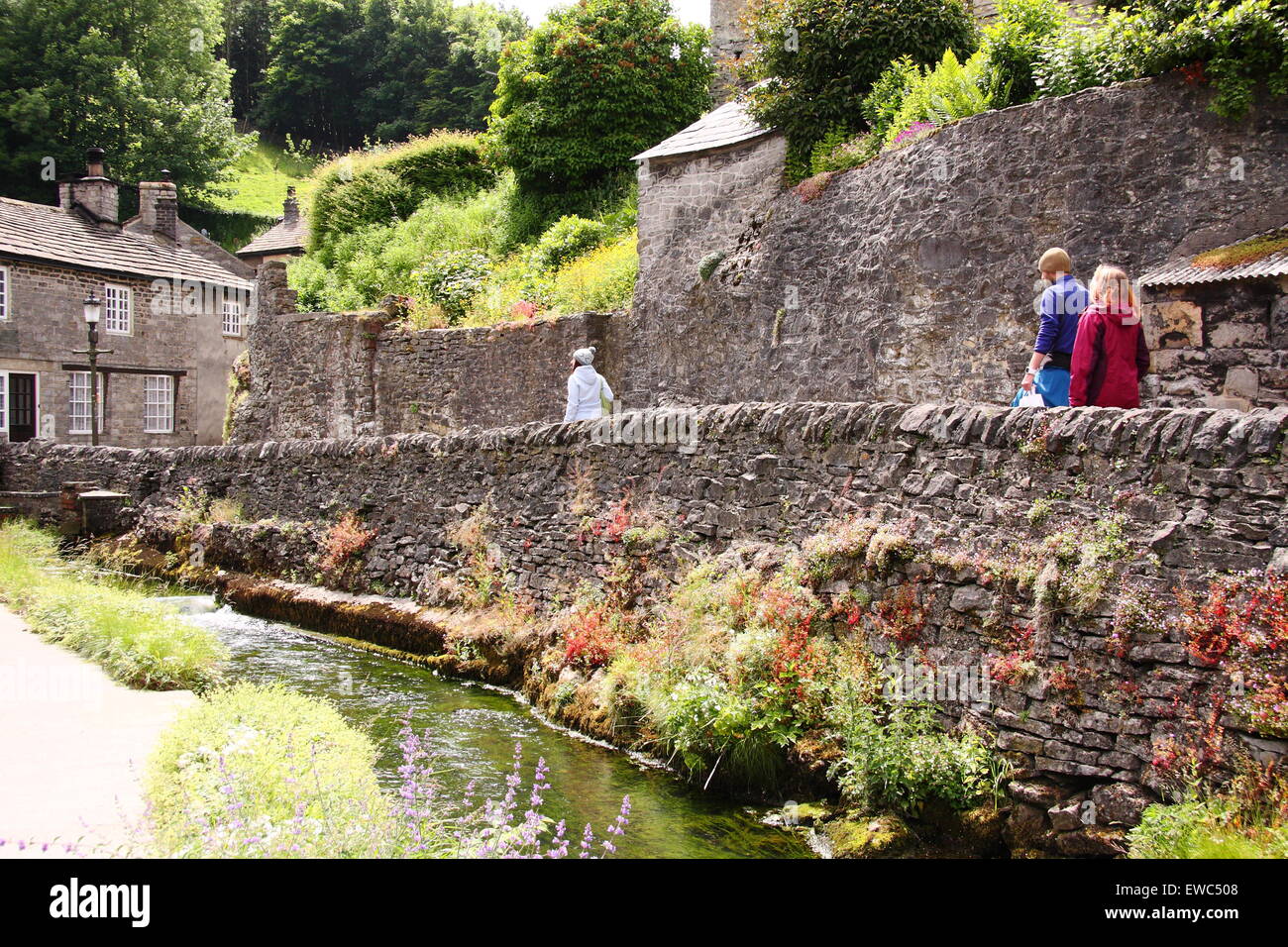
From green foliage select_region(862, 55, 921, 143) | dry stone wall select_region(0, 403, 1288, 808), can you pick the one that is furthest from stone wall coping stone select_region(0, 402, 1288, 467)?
green foliage select_region(862, 55, 921, 143)

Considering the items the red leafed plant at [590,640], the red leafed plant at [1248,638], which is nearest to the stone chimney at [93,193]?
the red leafed plant at [590,640]

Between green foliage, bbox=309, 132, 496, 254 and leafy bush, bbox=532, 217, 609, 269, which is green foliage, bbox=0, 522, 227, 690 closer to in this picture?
leafy bush, bbox=532, 217, 609, 269

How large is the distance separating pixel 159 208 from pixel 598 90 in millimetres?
16779

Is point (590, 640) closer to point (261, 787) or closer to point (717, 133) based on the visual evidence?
point (261, 787)

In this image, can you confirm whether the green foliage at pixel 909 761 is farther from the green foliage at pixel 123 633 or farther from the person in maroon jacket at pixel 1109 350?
the green foliage at pixel 123 633

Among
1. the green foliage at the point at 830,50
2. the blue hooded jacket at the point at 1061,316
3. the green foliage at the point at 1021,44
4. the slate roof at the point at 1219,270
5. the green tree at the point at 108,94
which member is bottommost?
the blue hooded jacket at the point at 1061,316

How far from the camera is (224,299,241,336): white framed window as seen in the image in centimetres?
3328

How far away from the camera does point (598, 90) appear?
76.0ft

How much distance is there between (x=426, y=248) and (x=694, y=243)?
9.29m

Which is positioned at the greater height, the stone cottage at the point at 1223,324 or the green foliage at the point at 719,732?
Answer: the stone cottage at the point at 1223,324

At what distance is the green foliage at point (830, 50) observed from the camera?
1453 centimetres

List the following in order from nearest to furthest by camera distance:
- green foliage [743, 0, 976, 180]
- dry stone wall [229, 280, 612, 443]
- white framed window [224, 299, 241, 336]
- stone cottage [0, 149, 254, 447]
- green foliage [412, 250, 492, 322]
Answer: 1. green foliage [743, 0, 976, 180]
2. dry stone wall [229, 280, 612, 443]
3. green foliage [412, 250, 492, 322]
4. stone cottage [0, 149, 254, 447]
5. white framed window [224, 299, 241, 336]

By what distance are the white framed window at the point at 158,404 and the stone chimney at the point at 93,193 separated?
15.7 feet

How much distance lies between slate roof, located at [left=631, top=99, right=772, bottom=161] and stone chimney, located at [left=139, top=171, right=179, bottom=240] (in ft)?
69.7
